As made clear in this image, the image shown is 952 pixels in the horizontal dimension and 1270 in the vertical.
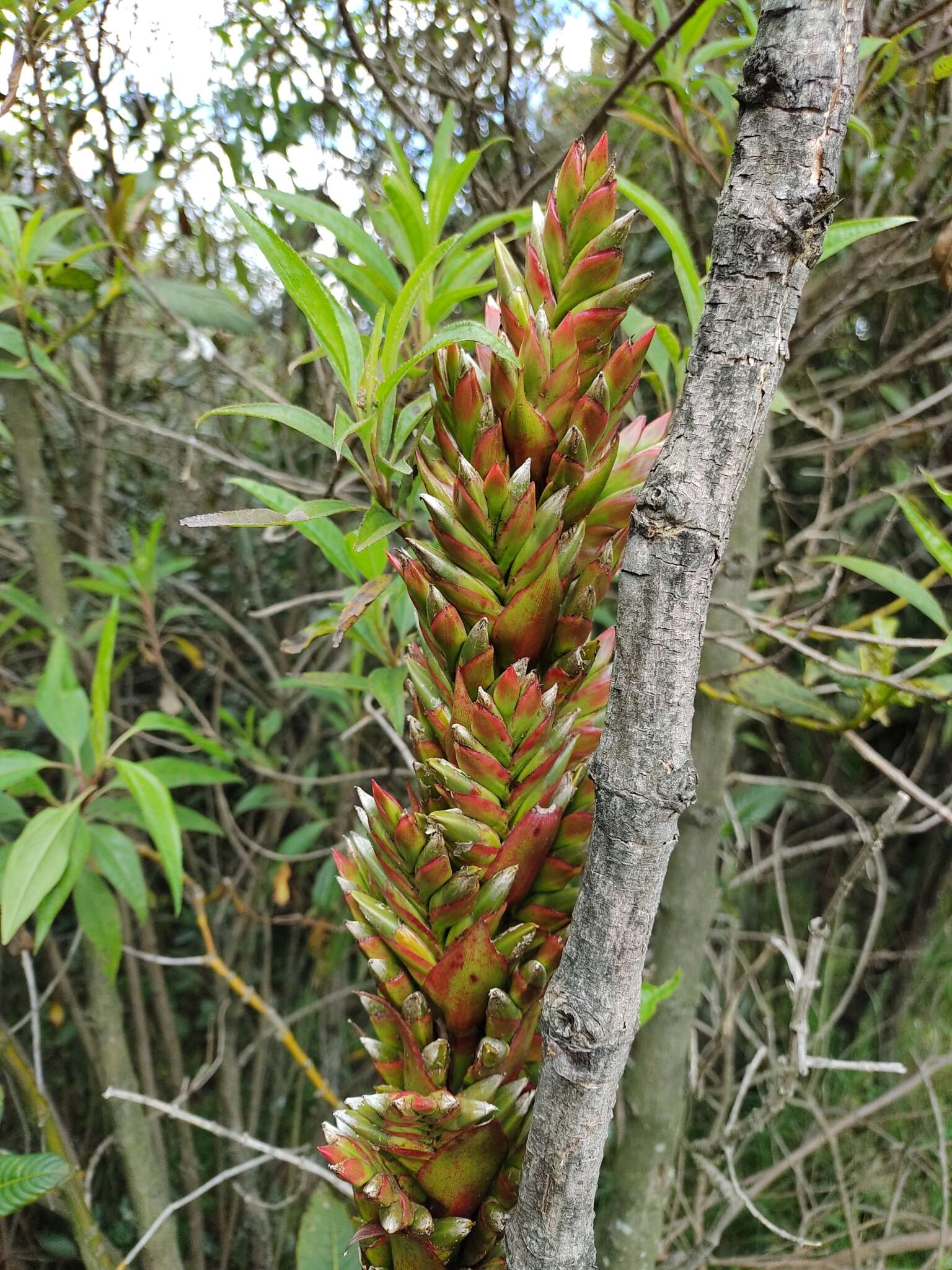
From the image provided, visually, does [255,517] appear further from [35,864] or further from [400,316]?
[35,864]

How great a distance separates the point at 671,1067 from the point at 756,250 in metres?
0.80

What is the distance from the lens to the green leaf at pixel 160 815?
29.9 inches

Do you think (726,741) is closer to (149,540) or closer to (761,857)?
(149,540)

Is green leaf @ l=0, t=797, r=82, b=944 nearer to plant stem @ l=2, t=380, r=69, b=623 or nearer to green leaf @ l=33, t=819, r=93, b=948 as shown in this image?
green leaf @ l=33, t=819, r=93, b=948

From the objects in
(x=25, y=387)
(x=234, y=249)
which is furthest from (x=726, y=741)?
(x=234, y=249)

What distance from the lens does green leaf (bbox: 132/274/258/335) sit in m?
1.08

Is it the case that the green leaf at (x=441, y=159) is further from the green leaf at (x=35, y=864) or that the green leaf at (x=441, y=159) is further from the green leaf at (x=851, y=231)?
the green leaf at (x=35, y=864)

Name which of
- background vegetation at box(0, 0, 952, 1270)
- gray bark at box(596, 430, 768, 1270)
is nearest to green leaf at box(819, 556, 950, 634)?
background vegetation at box(0, 0, 952, 1270)

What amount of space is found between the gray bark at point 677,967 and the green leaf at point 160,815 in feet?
1.57

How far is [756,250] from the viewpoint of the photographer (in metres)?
→ 0.31

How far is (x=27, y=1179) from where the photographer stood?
74 cm

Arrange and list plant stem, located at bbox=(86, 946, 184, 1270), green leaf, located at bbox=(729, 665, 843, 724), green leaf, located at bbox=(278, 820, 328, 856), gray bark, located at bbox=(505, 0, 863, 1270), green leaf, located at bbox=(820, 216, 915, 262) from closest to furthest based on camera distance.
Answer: gray bark, located at bbox=(505, 0, 863, 1270)
green leaf, located at bbox=(820, 216, 915, 262)
green leaf, located at bbox=(729, 665, 843, 724)
plant stem, located at bbox=(86, 946, 184, 1270)
green leaf, located at bbox=(278, 820, 328, 856)

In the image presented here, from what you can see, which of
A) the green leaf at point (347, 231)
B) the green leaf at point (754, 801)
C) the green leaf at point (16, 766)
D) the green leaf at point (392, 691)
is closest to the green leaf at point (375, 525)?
the green leaf at point (392, 691)

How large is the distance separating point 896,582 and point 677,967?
1.50 ft
